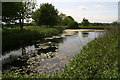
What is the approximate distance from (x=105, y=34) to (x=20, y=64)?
8927mm

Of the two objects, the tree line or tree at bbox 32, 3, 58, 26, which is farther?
tree at bbox 32, 3, 58, 26

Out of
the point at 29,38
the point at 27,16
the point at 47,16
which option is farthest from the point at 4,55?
the point at 47,16

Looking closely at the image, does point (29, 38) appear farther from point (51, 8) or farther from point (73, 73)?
point (51, 8)

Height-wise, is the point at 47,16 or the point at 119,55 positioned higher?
the point at 47,16

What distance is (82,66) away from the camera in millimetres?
6699

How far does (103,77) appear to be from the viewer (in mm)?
5559

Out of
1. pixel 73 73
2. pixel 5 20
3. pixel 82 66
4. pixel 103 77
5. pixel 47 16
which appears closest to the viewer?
pixel 103 77

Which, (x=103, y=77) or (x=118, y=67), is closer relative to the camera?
(x=103, y=77)

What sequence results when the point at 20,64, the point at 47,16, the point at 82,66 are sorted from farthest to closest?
1. the point at 47,16
2. the point at 20,64
3. the point at 82,66

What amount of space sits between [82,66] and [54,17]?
112 ft

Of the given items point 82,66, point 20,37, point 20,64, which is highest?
point 20,37

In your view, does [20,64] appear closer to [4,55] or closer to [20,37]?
[4,55]

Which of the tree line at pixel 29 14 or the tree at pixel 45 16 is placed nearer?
the tree line at pixel 29 14

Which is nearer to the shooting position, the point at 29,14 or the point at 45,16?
the point at 29,14
